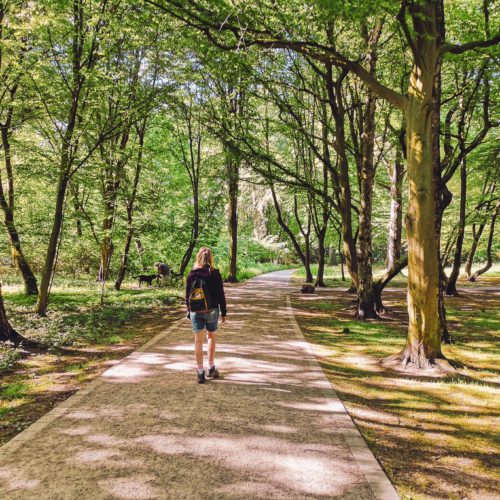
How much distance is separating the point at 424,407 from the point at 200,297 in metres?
3.45

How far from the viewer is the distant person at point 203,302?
218 inches

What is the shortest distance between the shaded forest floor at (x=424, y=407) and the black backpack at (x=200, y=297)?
92.2 inches

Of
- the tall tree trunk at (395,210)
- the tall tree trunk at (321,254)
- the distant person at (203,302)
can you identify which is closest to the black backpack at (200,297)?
the distant person at (203,302)

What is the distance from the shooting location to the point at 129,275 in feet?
79.7

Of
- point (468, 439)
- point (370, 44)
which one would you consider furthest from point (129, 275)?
point (468, 439)

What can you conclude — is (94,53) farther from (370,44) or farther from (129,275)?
(129,275)

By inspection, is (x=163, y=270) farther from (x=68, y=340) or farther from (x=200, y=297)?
(x=200, y=297)

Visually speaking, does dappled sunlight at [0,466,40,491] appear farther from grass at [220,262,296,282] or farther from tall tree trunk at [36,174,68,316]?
grass at [220,262,296,282]

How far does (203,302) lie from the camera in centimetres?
554

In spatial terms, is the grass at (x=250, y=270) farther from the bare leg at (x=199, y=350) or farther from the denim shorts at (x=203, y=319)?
the bare leg at (x=199, y=350)

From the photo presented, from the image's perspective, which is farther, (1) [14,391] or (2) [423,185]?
(2) [423,185]

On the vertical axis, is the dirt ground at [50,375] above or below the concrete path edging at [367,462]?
above

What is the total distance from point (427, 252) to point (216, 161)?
14.1 m

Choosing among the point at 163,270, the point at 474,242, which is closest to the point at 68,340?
the point at 163,270
